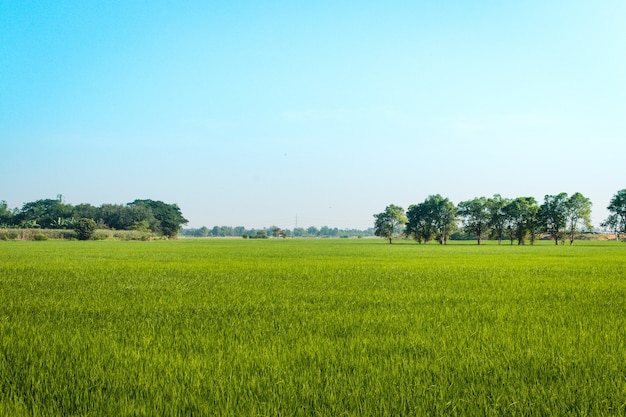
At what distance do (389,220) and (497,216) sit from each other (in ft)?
80.1

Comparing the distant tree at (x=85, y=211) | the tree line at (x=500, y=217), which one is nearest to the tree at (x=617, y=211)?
the tree line at (x=500, y=217)

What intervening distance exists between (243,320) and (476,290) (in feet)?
23.6

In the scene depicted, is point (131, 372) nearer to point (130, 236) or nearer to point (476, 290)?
point (476, 290)

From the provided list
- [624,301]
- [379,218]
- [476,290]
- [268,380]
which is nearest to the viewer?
[268,380]

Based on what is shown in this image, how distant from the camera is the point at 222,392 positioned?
384 centimetres

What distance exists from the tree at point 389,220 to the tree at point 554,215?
29.4m

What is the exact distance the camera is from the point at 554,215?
85.8 metres

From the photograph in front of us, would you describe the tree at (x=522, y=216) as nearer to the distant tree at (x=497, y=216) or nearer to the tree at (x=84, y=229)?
the distant tree at (x=497, y=216)

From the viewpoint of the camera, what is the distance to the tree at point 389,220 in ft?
338

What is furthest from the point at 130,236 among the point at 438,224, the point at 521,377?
the point at 521,377

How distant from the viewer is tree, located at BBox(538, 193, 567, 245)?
85.4 metres

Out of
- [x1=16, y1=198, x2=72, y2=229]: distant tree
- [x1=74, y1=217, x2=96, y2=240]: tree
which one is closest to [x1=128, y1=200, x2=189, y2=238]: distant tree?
[x1=16, y1=198, x2=72, y2=229]: distant tree

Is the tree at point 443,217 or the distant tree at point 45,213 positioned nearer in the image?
the tree at point 443,217

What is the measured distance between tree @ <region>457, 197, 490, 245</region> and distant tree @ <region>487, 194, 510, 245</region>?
858 mm
